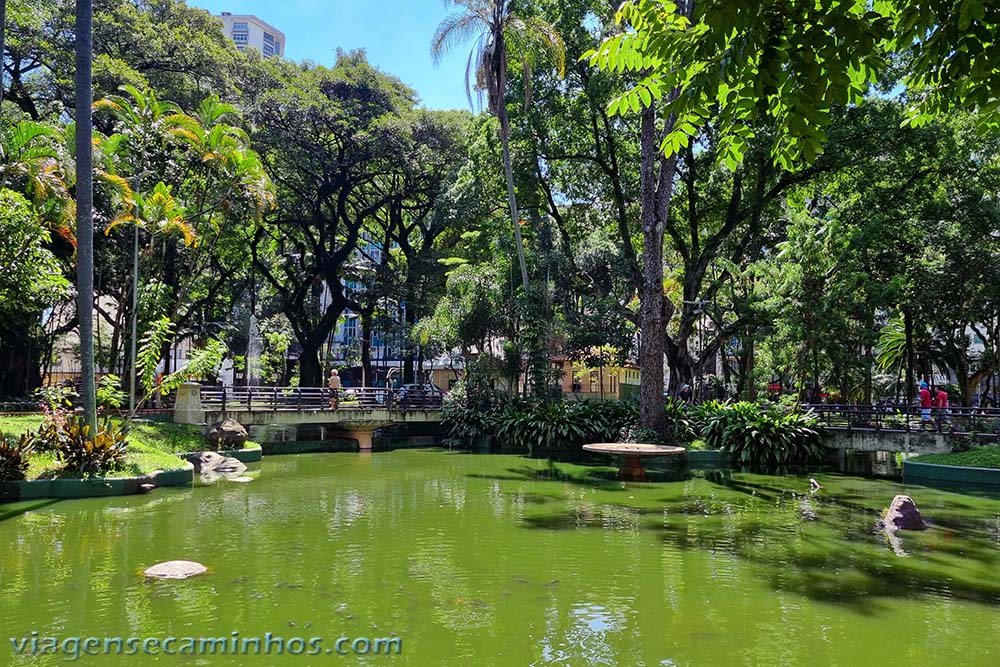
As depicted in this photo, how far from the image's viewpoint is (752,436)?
792 inches

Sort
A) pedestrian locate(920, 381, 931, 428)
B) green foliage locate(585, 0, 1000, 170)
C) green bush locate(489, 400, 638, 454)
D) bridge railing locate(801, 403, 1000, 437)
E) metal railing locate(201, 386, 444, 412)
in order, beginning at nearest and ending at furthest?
green foliage locate(585, 0, 1000, 170)
bridge railing locate(801, 403, 1000, 437)
pedestrian locate(920, 381, 931, 428)
metal railing locate(201, 386, 444, 412)
green bush locate(489, 400, 638, 454)

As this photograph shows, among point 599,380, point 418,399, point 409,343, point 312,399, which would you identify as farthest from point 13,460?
point 599,380

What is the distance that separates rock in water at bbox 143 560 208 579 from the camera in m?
8.09

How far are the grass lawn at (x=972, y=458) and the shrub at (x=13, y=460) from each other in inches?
792

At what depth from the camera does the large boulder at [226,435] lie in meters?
20.1

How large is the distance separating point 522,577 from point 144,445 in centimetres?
1296

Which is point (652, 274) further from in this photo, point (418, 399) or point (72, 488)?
point (72, 488)

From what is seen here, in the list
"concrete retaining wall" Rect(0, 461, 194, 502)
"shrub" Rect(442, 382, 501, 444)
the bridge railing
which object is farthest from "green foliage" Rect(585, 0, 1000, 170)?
"shrub" Rect(442, 382, 501, 444)

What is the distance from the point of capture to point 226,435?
20.2 metres

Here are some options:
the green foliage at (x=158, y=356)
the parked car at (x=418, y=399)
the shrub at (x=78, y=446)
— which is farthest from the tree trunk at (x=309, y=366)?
the shrub at (x=78, y=446)

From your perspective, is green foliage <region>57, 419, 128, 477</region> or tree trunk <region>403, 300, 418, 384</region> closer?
green foliage <region>57, 419, 128, 477</region>

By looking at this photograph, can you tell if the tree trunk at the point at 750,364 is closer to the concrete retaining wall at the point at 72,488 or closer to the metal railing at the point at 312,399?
the metal railing at the point at 312,399

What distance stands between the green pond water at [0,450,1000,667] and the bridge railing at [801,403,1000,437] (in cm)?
489

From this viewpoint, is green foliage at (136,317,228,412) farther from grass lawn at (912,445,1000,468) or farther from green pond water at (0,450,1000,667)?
grass lawn at (912,445,1000,468)
